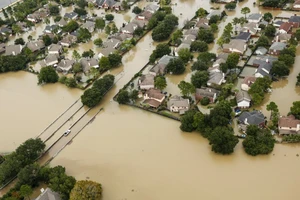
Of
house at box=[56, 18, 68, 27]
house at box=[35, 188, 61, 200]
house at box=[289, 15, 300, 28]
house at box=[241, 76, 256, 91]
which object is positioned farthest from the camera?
house at box=[56, 18, 68, 27]

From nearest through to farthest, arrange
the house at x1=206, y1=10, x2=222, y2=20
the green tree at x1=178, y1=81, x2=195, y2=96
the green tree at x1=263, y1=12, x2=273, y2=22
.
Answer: the green tree at x1=178, y1=81, x2=195, y2=96 → the green tree at x1=263, y1=12, x2=273, y2=22 → the house at x1=206, y1=10, x2=222, y2=20

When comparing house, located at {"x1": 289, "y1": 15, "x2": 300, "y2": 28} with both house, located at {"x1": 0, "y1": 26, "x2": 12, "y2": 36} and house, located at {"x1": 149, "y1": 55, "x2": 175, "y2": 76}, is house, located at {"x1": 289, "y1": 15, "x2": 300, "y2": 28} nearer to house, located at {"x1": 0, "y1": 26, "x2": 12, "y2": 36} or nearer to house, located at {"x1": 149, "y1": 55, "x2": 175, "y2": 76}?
house, located at {"x1": 149, "y1": 55, "x2": 175, "y2": 76}

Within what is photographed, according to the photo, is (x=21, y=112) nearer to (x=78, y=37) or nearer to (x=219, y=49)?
(x=78, y=37)

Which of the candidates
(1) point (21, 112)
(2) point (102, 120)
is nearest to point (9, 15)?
(1) point (21, 112)

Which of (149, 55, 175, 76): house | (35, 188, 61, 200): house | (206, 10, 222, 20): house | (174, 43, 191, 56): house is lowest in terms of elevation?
(206, 10, 222, 20): house

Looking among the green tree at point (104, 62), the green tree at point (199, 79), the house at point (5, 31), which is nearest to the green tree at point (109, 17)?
the green tree at point (104, 62)

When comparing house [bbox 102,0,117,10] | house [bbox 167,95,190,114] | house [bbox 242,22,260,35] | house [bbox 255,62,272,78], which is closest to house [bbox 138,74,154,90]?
house [bbox 167,95,190,114]

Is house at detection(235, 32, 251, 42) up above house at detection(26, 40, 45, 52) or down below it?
below

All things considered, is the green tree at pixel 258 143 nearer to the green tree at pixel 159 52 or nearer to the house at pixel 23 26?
the green tree at pixel 159 52
